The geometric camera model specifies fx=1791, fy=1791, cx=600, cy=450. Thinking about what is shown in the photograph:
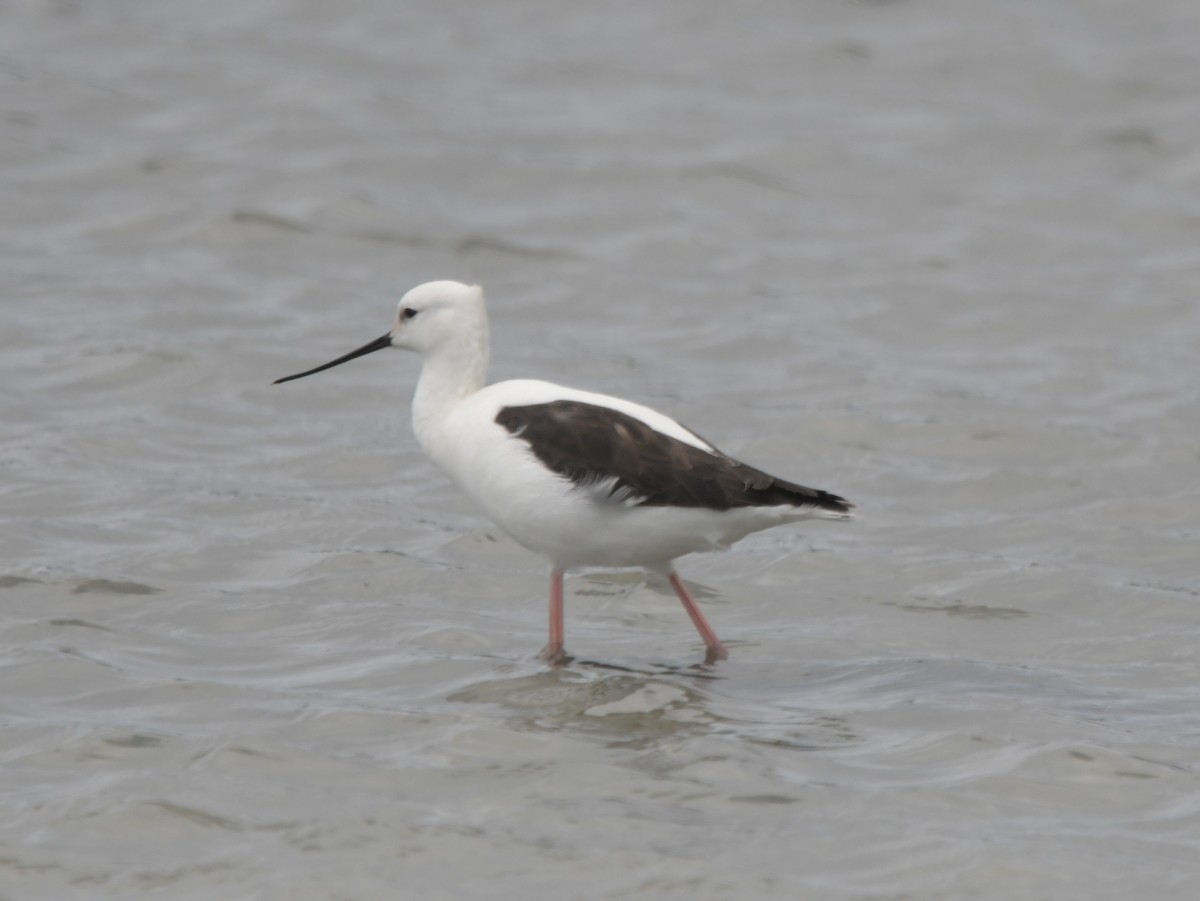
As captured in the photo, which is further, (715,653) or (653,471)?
(715,653)

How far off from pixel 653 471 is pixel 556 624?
866mm

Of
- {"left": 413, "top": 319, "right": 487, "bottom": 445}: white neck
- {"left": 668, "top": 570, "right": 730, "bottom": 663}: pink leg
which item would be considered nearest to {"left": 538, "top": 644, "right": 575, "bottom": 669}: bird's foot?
{"left": 668, "top": 570, "right": 730, "bottom": 663}: pink leg

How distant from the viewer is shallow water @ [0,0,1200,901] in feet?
19.4

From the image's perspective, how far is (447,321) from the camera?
7770 mm

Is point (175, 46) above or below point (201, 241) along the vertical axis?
above

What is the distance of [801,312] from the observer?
1350 centimetres

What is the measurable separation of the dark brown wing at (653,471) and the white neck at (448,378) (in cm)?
62

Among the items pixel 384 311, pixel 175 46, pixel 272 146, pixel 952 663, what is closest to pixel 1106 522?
pixel 952 663

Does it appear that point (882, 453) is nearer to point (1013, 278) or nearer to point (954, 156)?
point (1013, 278)

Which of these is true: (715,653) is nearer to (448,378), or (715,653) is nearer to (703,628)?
(703,628)

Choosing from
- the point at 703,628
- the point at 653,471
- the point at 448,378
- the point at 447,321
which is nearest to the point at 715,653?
the point at 703,628

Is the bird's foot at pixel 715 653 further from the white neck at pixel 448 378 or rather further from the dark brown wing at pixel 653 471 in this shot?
the white neck at pixel 448 378

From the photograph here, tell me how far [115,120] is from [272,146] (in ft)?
5.06

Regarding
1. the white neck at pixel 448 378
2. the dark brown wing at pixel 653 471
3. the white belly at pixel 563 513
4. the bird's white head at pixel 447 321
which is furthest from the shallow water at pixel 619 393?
the bird's white head at pixel 447 321
